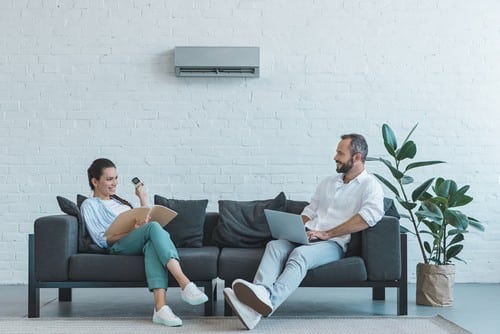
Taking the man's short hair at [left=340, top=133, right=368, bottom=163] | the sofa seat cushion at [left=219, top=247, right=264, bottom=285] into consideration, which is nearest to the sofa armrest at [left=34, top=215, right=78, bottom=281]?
the sofa seat cushion at [left=219, top=247, right=264, bottom=285]

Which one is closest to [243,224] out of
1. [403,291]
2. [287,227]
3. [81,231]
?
[287,227]

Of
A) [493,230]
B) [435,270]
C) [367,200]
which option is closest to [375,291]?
[435,270]

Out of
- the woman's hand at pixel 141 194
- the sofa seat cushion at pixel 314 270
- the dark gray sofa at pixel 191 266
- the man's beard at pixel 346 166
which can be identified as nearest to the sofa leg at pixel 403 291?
the dark gray sofa at pixel 191 266

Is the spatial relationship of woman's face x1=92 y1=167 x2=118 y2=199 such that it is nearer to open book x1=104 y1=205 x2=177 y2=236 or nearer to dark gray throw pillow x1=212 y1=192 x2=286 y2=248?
open book x1=104 y1=205 x2=177 y2=236

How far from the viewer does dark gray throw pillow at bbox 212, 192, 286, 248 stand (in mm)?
5246

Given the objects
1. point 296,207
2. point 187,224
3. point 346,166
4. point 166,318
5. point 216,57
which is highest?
→ point 216,57

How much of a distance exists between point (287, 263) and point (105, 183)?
4.58 ft

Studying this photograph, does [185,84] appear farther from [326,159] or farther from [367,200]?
[367,200]

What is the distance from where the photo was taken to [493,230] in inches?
252

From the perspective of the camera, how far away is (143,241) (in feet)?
15.2

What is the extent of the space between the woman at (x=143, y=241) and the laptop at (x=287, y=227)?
0.68 m

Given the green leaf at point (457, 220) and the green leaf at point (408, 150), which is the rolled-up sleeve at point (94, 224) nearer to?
the green leaf at point (408, 150)

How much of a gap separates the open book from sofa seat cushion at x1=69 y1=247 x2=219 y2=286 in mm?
212

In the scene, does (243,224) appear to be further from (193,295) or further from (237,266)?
(193,295)
